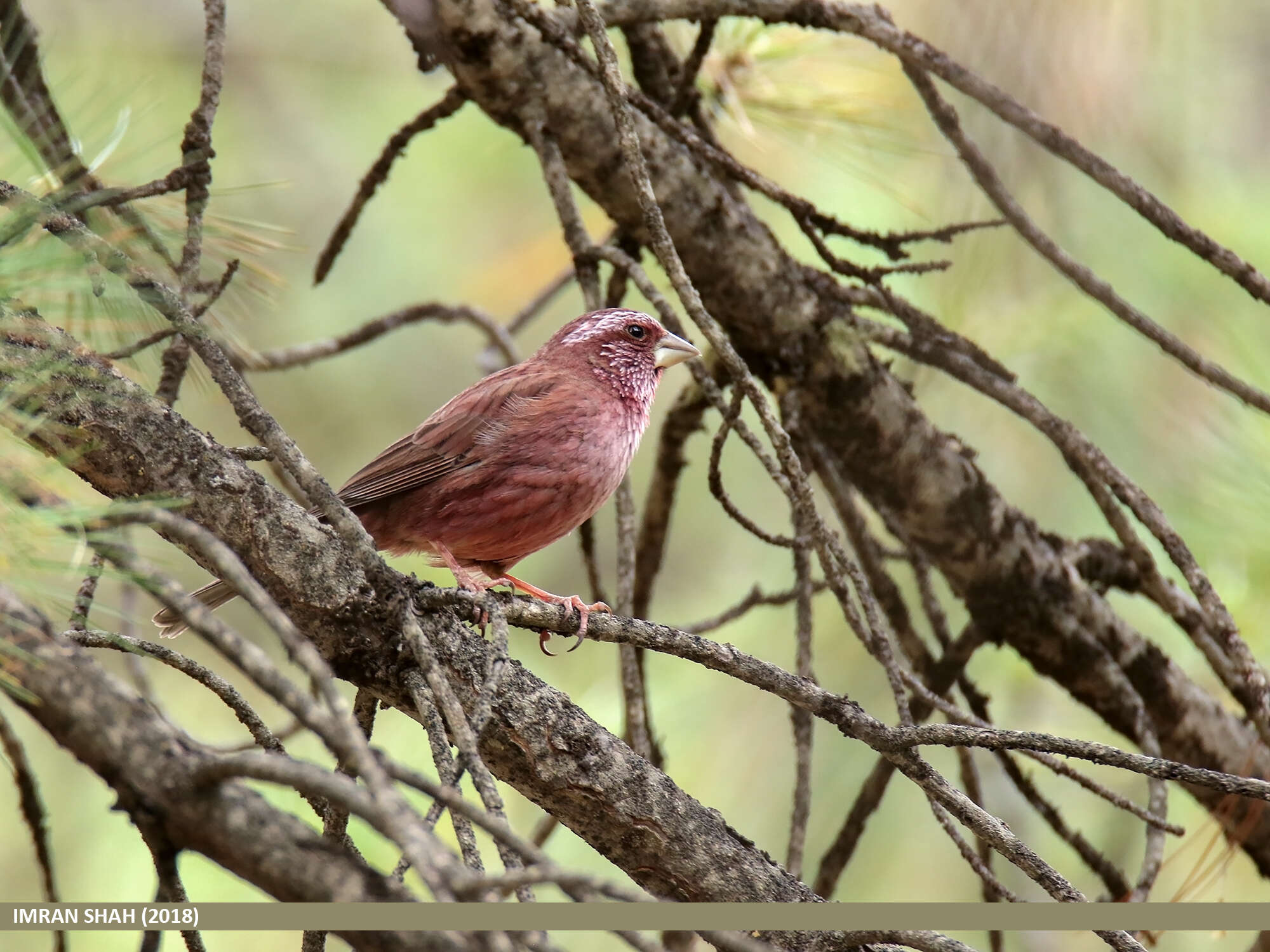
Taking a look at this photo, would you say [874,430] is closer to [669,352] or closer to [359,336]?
[669,352]

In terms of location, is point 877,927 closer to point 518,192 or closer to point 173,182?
point 173,182

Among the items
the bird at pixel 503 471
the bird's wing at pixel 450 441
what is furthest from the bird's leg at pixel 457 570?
the bird's wing at pixel 450 441

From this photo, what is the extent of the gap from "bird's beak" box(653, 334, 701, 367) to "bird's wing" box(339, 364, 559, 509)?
43cm

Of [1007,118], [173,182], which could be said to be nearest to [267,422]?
[173,182]

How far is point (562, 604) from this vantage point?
3533 millimetres

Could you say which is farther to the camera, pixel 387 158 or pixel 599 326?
pixel 599 326

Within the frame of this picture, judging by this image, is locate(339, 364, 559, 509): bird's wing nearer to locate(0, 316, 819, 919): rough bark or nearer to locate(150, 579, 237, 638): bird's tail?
locate(150, 579, 237, 638): bird's tail

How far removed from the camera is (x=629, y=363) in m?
4.86

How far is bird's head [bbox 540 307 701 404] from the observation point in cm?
473

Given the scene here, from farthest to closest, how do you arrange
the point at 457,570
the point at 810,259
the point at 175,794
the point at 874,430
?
1. the point at 810,259
2. the point at 457,570
3. the point at 874,430
4. the point at 175,794

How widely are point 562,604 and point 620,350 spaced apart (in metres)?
1.64

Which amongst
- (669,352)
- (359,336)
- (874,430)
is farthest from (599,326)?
(874,430)

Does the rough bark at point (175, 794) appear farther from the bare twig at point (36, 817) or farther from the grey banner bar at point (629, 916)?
the bare twig at point (36, 817)

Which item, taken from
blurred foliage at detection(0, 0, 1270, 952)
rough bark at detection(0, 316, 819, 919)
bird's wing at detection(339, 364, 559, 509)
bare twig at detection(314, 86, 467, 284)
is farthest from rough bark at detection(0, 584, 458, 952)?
bird's wing at detection(339, 364, 559, 509)
